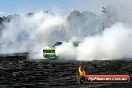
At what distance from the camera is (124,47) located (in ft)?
167

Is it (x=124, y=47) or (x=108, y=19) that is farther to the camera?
(x=108, y=19)

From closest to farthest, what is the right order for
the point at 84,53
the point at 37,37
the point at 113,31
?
the point at 84,53, the point at 113,31, the point at 37,37

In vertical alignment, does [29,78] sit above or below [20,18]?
below

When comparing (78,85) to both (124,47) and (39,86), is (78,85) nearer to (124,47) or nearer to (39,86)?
(39,86)

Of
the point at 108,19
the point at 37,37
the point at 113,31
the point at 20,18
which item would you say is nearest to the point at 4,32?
the point at 20,18

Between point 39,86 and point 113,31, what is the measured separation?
30.4 m

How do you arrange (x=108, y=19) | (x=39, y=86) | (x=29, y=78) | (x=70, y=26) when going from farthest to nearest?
1. (x=108, y=19)
2. (x=70, y=26)
3. (x=29, y=78)
4. (x=39, y=86)

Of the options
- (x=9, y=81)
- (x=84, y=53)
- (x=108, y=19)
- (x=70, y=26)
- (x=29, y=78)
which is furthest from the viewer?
(x=108, y=19)

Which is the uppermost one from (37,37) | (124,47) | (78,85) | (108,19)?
(108,19)

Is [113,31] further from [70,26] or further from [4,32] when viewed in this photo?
[70,26]

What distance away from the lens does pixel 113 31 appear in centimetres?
5253

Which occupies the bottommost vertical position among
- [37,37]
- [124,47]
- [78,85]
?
[78,85]

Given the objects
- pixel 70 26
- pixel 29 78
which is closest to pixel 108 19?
pixel 70 26

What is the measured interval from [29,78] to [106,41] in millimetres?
23363
